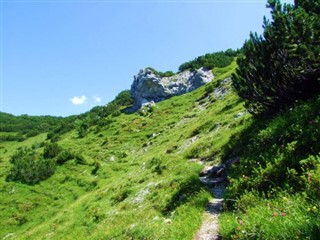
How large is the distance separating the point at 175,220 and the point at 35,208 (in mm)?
24150

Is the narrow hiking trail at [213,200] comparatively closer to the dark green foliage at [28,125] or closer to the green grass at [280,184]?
the green grass at [280,184]

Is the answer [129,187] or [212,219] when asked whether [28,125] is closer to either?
[129,187]

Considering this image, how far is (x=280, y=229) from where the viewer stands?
6.41 metres

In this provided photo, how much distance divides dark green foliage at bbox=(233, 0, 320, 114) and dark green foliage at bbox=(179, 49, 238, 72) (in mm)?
62184

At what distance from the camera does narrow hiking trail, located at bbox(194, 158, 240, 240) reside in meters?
9.53

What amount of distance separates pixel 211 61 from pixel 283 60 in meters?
68.0

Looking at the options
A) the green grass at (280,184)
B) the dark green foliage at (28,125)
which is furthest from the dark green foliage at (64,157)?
the dark green foliage at (28,125)

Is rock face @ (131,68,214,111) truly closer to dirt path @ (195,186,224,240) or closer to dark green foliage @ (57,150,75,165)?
dark green foliage @ (57,150,75,165)

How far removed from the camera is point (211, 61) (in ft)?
267

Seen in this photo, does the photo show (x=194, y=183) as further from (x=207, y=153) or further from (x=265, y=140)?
(x=207, y=153)

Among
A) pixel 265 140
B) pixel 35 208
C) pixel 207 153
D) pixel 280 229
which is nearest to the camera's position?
pixel 280 229

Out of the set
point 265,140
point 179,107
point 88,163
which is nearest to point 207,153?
point 265,140

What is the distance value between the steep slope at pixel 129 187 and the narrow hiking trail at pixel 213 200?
30 centimetres

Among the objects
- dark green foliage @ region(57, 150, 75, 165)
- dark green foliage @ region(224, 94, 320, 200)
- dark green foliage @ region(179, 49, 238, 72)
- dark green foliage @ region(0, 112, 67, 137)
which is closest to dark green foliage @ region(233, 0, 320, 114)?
dark green foliage @ region(224, 94, 320, 200)
